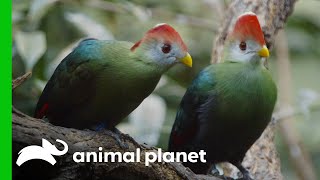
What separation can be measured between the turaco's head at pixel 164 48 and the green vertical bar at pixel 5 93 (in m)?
0.36

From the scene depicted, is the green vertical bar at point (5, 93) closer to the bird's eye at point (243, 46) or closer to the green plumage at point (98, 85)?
the green plumage at point (98, 85)

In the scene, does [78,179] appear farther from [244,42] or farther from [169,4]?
[169,4]

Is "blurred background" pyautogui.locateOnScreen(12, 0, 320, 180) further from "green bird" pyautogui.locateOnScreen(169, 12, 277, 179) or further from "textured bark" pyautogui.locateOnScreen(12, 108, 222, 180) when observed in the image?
"textured bark" pyautogui.locateOnScreen(12, 108, 222, 180)

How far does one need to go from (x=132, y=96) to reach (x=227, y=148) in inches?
14.8

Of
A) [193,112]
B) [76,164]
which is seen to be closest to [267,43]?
[193,112]

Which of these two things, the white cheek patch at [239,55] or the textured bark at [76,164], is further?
the white cheek patch at [239,55]

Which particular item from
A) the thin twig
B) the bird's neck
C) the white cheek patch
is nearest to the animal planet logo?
the thin twig

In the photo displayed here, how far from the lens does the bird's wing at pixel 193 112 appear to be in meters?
1.95

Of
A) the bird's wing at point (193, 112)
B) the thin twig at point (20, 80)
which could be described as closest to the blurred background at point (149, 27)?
the bird's wing at point (193, 112)

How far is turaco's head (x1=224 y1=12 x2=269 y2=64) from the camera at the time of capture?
188 cm

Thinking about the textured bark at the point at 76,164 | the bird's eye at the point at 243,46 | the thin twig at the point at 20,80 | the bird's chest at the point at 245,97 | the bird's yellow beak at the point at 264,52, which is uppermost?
the bird's eye at the point at 243,46

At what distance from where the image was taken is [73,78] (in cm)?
185

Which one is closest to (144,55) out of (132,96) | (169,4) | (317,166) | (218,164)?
(132,96)

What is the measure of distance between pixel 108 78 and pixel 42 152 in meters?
0.31
